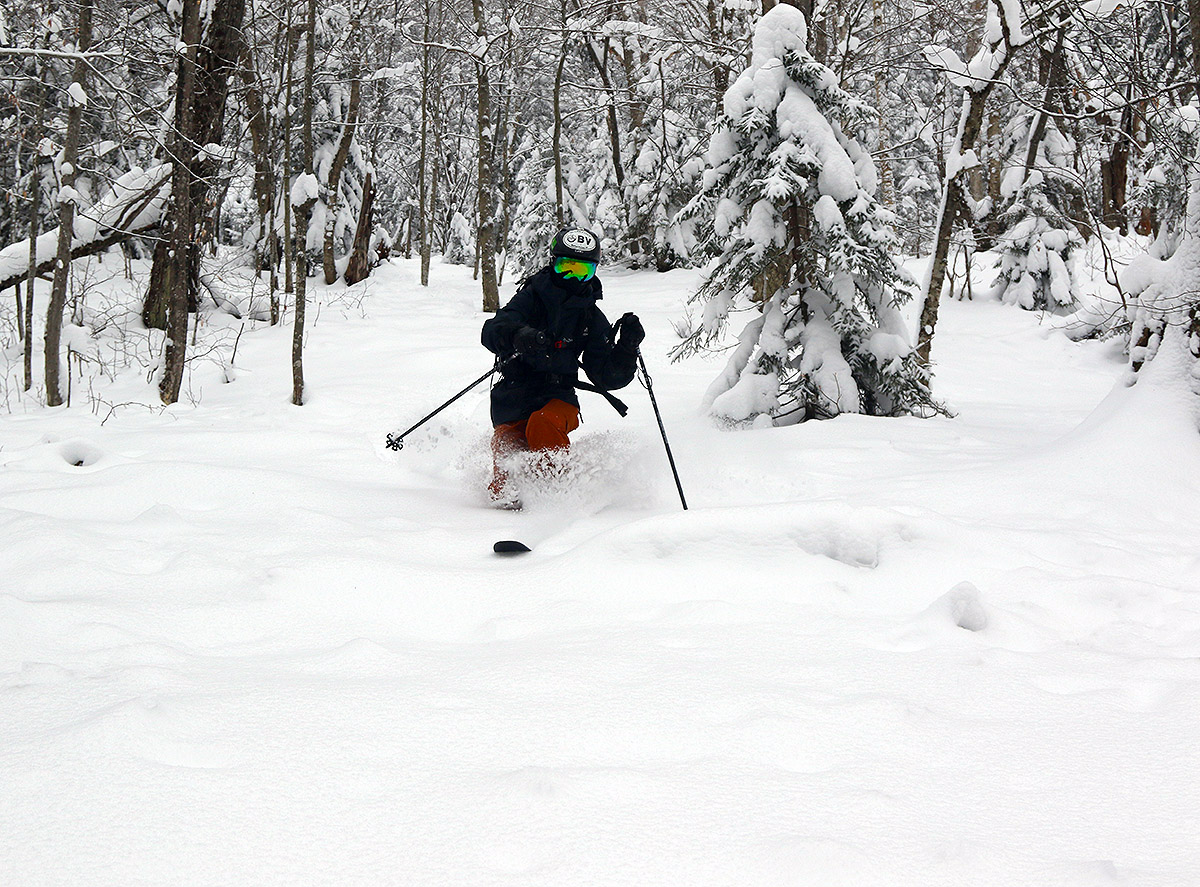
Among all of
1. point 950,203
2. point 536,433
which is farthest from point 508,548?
point 950,203

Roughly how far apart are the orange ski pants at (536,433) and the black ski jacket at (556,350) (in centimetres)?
7

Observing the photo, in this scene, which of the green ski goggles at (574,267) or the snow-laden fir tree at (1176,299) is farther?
the green ski goggles at (574,267)

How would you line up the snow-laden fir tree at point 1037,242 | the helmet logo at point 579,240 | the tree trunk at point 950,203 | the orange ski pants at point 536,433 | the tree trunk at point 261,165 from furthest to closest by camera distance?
the snow-laden fir tree at point 1037,242
the tree trunk at point 261,165
the tree trunk at point 950,203
the helmet logo at point 579,240
the orange ski pants at point 536,433

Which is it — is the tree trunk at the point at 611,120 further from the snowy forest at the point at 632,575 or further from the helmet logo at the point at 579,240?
the helmet logo at the point at 579,240

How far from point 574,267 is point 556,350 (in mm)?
568

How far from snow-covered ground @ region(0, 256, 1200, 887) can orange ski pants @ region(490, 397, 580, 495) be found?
0.26m

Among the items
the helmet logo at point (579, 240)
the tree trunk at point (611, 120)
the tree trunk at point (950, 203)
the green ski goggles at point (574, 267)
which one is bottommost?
the green ski goggles at point (574, 267)

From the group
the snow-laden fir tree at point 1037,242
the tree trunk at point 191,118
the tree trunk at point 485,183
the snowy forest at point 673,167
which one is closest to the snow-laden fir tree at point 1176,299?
the snowy forest at point 673,167

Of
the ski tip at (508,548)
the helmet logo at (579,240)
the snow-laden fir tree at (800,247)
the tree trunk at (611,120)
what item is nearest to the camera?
the ski tip at (508,548)

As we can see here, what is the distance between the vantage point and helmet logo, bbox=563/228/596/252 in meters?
5.25

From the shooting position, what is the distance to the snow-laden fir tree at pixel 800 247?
267 inches

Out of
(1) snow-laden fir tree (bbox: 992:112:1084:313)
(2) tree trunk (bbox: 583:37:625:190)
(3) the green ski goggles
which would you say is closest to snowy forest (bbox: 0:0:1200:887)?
(3) the green ski goggles

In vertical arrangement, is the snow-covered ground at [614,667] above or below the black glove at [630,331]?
below

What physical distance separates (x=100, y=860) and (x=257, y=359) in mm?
10681
